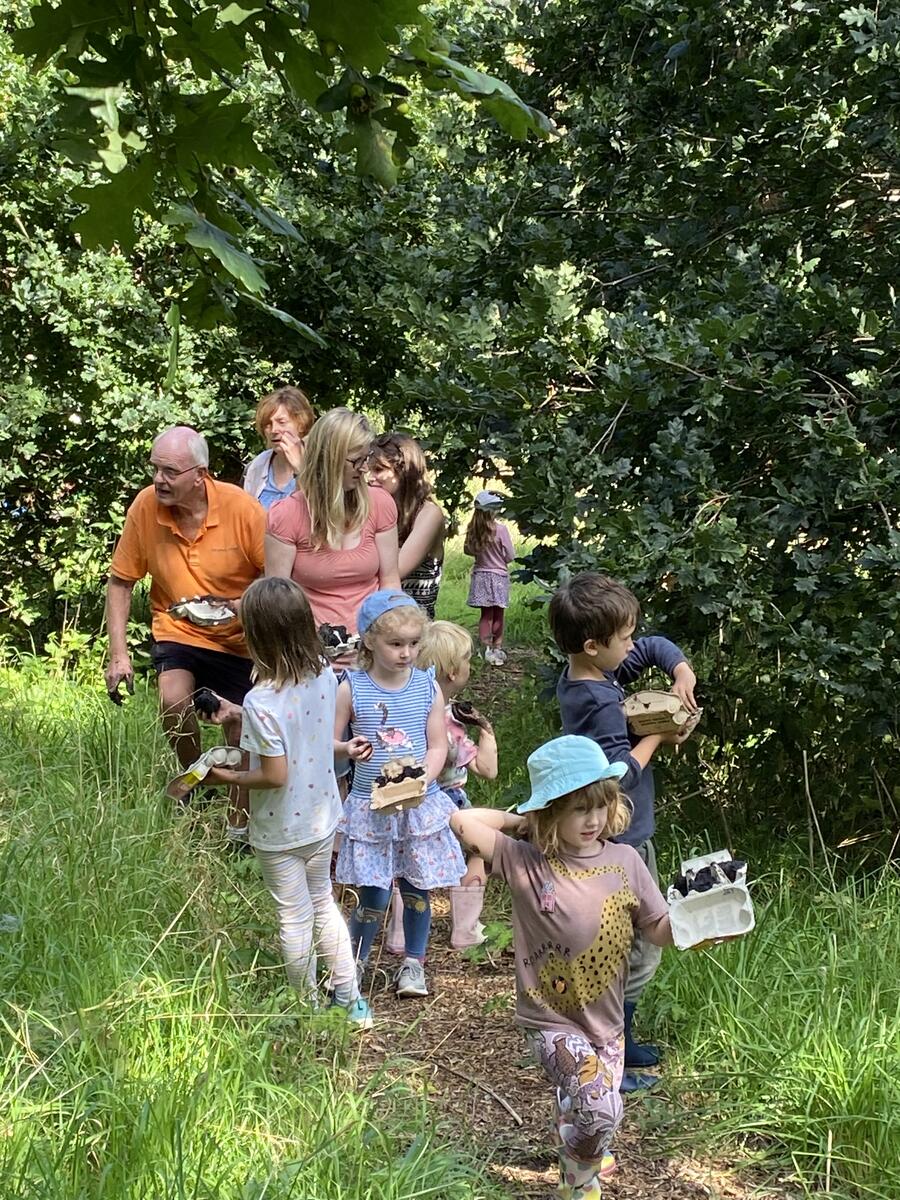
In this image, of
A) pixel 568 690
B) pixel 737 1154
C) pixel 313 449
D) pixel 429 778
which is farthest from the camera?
pixel 313 449

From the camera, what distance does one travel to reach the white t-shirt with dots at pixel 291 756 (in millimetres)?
3451

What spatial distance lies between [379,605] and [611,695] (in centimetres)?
88

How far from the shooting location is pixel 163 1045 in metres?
3.04

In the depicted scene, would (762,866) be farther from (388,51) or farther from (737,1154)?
(388,51)

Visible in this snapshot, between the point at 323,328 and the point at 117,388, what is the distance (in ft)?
4.37

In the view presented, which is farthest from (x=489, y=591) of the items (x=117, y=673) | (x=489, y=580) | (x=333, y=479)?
(x=333, y=479)

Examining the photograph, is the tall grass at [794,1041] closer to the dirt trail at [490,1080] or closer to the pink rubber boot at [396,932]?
Result: the dirt trail at [490,1080]

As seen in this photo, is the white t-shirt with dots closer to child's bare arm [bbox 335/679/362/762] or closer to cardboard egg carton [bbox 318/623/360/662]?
child's bare arm [bbox 335/679/362/762]

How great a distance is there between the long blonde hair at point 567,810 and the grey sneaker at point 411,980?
4.45ft

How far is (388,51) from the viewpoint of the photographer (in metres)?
1.98

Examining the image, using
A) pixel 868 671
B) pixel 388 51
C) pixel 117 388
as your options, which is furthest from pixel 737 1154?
pixel 117 388

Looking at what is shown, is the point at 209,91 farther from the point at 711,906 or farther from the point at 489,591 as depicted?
the point at 489,591

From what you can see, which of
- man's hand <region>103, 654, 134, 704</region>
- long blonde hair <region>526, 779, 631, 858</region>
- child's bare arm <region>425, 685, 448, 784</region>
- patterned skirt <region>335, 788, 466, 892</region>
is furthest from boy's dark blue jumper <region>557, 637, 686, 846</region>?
man's hand <region>103, 654, 134, 704</region>

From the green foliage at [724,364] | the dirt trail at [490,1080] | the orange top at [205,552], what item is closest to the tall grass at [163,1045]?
the dirt trail at [490,1080]
